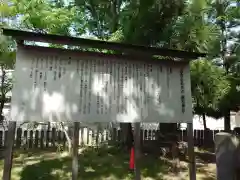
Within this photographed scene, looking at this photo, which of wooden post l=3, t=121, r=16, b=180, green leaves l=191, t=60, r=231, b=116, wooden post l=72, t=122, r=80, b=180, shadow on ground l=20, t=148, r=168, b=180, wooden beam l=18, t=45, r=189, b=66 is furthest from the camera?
shadow on ground l=20, t=148, r=168, b=180

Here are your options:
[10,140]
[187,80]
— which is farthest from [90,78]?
[187,80]

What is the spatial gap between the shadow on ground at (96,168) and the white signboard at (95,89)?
3.16 meters

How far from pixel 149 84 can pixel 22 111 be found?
1.92 metres

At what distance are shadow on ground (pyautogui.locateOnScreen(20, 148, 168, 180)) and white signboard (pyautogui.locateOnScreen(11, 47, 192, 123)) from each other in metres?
3.16

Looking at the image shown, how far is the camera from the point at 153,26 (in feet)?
22.8

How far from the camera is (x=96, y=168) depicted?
689cm

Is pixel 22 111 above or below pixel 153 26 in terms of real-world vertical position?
below

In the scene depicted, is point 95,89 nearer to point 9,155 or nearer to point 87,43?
point 87,43

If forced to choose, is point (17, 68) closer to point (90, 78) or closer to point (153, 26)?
point (90, 78)

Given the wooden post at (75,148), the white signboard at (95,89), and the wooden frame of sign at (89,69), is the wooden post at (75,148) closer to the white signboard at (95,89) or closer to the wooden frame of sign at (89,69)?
the wooden frame of sign at (89,69)

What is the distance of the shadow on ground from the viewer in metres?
6.30

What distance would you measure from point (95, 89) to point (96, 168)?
3984mm

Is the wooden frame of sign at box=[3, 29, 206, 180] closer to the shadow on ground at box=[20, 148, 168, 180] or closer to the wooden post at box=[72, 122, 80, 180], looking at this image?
the wooden post at box=[72, 122, 80, 180]

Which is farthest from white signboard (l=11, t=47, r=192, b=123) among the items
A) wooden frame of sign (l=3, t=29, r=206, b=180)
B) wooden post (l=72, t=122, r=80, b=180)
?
wooden post (l=72, t=122, r=80, b=180)
